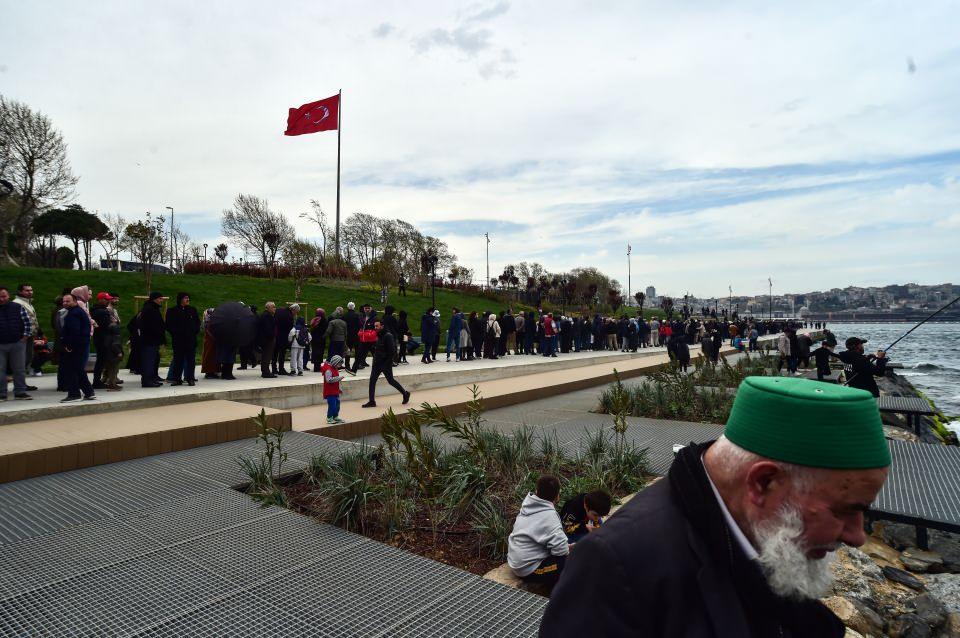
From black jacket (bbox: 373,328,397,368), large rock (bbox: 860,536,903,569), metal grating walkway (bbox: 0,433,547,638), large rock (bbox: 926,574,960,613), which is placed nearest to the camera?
metal grating walkway (bbox: 0,433,547,638)

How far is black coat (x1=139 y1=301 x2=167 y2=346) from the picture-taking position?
10148 mm

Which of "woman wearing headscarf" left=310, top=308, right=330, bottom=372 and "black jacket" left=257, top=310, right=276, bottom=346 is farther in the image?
"woman wearing headscarf" left=310, top=308, right=330, bottom=372

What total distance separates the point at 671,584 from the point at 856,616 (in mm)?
3833

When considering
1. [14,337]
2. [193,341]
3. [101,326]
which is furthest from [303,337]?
[14,337]

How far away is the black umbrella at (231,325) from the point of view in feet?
39.2

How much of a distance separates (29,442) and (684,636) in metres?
7.57

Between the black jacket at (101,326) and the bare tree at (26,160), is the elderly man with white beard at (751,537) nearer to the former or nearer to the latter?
the black jacket at (101,326)

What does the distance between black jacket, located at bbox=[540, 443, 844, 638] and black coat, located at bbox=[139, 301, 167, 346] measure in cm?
1073

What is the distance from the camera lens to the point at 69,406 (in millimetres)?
8078

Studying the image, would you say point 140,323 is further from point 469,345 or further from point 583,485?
point 469,345

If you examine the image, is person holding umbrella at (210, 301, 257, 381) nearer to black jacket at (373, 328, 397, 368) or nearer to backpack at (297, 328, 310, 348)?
backpack at (297, 328, 310, 348)

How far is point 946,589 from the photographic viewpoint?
16.5 feet

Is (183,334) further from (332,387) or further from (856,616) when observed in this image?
(856,616)

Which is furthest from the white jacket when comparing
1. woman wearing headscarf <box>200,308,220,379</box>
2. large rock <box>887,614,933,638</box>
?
woman wearing headscarf <box>200,308,220,379</box>
